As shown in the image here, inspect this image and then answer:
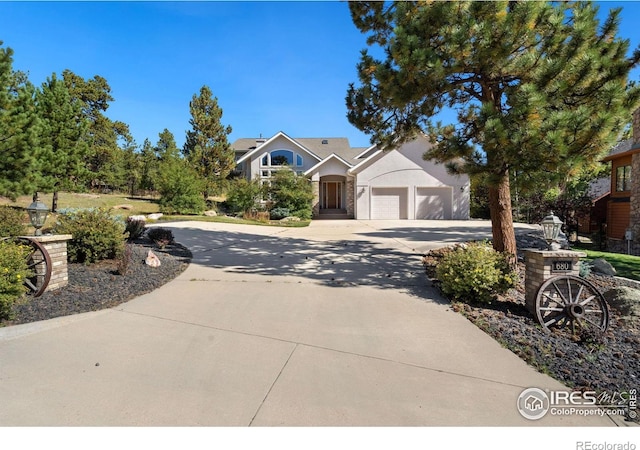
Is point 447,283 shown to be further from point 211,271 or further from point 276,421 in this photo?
point 211,271

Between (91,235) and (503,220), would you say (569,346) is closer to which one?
(503,220)

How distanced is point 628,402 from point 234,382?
10.9ft

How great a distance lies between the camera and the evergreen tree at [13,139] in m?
8.18

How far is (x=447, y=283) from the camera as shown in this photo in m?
5.19

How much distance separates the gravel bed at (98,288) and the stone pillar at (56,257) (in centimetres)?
11

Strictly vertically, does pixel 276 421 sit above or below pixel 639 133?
below

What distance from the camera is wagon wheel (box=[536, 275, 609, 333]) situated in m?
4.05

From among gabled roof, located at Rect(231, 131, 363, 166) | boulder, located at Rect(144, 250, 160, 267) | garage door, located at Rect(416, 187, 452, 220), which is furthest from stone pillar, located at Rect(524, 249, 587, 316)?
gabled roof, located at Rect(231, 131, 363, 166)

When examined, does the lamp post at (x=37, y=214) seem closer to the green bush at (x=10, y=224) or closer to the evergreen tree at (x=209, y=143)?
the green bush at (x=10, y=224)

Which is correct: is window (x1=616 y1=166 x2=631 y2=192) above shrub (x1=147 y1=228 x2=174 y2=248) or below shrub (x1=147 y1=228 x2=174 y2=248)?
above

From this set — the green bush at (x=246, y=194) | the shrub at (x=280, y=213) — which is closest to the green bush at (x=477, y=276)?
the shrub at (x=280, y=213)

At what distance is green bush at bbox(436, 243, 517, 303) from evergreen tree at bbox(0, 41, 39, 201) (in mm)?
10742

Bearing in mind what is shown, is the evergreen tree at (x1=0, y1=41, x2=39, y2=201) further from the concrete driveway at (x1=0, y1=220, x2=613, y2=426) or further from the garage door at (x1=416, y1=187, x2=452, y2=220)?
the garage door at (x1=416, y1=187, x2=452, y2=220)
